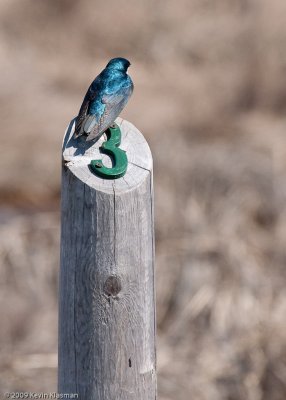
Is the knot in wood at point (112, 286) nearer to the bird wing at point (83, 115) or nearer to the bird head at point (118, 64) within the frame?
the bird wing at point (83, 115)

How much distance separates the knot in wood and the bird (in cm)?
38

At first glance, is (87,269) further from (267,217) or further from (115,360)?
(267,217)

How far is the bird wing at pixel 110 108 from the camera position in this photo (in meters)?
2.44

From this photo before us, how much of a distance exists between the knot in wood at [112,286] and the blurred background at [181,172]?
2480 millimetres

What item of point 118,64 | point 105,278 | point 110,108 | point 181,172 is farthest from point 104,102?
point 181,172

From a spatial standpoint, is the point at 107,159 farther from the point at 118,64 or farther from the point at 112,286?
the point at 118,64

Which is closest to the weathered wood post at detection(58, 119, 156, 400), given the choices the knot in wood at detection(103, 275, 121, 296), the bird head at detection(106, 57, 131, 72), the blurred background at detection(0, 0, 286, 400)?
the knot in wood at detection(103, 275, 121, 296)

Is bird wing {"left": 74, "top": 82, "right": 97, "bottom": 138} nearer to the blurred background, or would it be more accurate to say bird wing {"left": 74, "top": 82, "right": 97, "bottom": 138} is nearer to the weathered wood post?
the weathered wood post

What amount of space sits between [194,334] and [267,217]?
4.50ft

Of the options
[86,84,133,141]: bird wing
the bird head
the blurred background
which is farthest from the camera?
the blurred background

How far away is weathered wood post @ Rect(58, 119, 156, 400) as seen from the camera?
7.57 ft

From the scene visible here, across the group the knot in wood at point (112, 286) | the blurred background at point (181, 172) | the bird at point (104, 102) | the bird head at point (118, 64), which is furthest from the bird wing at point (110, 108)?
the blurred background at point (181, 172)

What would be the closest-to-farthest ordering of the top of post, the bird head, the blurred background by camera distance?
1. the top of post
2. the bird head
3. the blurred background

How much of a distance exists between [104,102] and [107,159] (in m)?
0.34
